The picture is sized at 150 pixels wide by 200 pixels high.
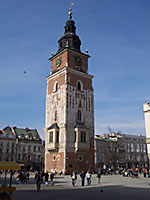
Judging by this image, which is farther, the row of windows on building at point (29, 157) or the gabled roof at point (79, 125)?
the row of windows on building at point (29, 157)

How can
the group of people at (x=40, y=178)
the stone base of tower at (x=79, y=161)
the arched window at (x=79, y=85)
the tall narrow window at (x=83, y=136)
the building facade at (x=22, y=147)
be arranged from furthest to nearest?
the building facade at (x=22, y=147) → the arched window at (x=79, y=85) → the tall narrow window at (x=83, y=136) → the stone base of tower at (x=79, y=161) → the group of people at (x=40, y=178)

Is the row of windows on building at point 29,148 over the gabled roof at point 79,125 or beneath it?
beneath

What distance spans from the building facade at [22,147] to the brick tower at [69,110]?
95.0 ft

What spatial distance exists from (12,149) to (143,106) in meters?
46.8

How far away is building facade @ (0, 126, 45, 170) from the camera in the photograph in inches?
2729

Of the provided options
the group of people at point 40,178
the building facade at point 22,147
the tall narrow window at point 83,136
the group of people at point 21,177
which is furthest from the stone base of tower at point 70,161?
the building facade at point 22,147

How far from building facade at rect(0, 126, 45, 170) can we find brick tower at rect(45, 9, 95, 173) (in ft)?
95.0

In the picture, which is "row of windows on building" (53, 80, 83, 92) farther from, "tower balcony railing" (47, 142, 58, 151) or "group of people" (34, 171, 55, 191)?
"group of people" (34, 171, 55, 191)

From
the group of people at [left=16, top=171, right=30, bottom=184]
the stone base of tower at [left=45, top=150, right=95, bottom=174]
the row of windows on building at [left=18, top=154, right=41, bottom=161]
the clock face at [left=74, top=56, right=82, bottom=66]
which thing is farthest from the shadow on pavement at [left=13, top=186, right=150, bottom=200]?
the row of windows on building at [left=18, top=154, right=41, bottom=161]

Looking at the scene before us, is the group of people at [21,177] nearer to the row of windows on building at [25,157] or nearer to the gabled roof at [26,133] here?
the row of windows on building at [25,157]

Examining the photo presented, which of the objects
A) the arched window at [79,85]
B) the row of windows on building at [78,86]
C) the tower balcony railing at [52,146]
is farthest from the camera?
the arched window at [79,85]

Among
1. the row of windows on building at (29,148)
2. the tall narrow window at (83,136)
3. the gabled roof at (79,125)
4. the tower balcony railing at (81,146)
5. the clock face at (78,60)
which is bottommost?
the row of windows on building at (29,148)

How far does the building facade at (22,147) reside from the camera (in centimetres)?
6931

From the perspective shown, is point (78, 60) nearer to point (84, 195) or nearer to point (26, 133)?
point (84, 195)
